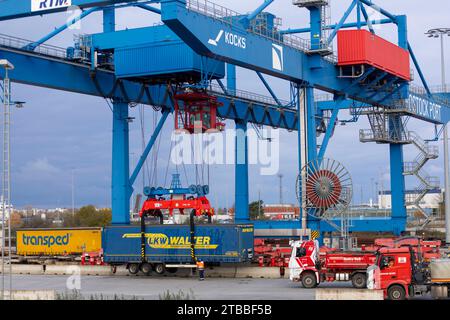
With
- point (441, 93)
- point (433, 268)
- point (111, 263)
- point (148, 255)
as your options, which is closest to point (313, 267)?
point (433, 268)

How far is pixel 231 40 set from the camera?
Answer: 1265 inches

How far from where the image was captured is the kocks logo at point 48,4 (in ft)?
106

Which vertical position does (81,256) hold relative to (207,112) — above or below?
below

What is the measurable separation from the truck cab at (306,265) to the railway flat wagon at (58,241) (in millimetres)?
16079

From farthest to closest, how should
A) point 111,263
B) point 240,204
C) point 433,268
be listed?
point 240,204 → point 111,263 → point 433,268

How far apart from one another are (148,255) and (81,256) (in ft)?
24.1

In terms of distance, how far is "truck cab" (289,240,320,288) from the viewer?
95.5ft

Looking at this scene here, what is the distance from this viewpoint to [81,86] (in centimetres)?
3816

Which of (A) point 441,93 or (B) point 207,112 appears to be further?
(A) point 441,93

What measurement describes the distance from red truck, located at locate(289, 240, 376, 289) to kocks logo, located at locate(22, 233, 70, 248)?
17.7 metres

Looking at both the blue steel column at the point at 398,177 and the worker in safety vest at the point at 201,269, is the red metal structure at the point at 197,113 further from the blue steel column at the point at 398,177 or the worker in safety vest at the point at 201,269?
the blue steel column at the point at 398,177

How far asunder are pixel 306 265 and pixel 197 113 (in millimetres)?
11833

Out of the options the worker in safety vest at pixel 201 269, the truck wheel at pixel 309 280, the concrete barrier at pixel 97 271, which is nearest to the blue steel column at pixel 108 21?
the concrete barrier at pixel 97 271

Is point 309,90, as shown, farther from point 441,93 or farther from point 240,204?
point 441,93
